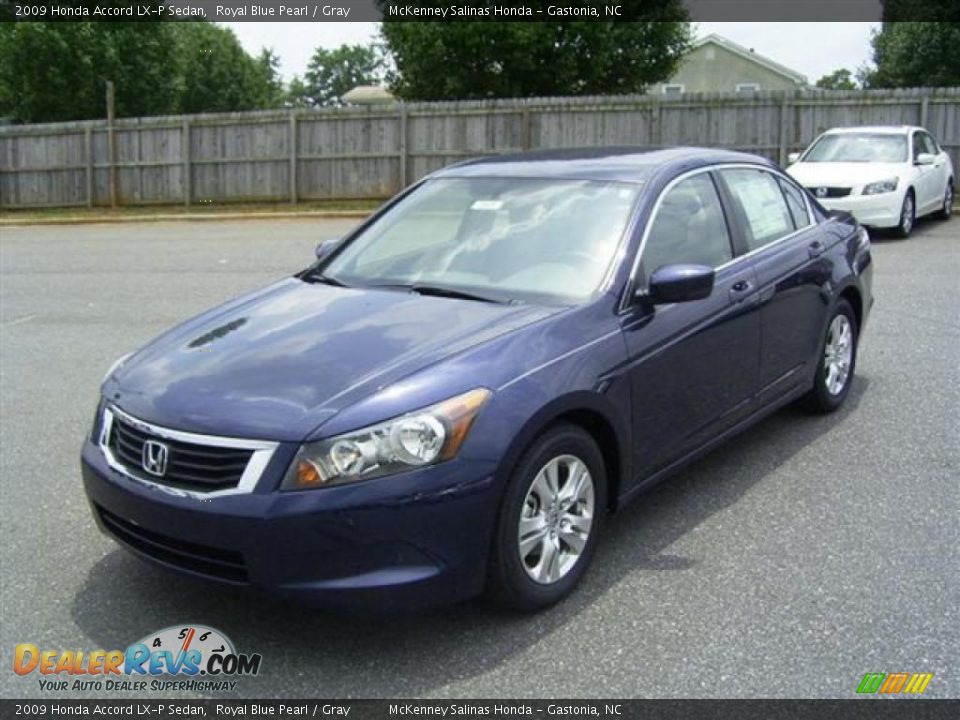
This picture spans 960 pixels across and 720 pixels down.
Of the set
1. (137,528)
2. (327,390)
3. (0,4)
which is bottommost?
(137,528)

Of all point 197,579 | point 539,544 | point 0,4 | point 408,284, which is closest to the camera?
point 197,579

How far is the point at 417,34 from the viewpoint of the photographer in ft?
94.7

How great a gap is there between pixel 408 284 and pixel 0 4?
116 feet

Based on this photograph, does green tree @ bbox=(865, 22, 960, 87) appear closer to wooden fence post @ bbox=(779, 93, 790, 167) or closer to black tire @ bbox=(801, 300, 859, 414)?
wooden fence post @ bbox=(779, 93, 790, 167)

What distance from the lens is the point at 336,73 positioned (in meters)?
107

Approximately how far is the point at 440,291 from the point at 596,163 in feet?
3.92

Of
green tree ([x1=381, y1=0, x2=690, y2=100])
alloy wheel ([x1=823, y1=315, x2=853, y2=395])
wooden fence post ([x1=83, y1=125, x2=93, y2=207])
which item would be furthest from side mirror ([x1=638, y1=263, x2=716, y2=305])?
green tree ([x1=381, y1=0, x2=690, y2=100])

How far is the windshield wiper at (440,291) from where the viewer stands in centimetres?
436

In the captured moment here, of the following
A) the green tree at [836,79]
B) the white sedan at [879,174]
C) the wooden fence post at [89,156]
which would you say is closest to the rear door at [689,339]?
the white sedan at [879,174]

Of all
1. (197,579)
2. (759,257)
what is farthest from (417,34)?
(197,579)

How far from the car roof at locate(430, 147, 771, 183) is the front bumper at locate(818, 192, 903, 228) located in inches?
345

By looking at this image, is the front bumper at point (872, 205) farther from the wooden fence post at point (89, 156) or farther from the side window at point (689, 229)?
the wooden fence post at point (89, 156)

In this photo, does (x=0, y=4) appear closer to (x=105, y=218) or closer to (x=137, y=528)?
(x=105, y=218)

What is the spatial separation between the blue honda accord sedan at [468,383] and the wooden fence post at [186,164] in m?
18.9
